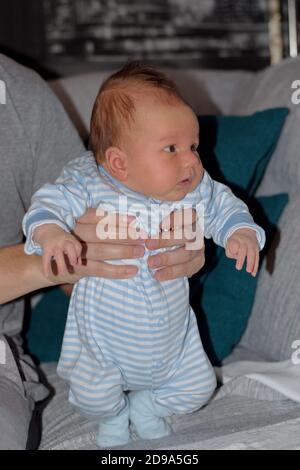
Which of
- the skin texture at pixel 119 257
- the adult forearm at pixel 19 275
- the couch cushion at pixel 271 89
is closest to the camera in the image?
the skin texture at pixel 119 257

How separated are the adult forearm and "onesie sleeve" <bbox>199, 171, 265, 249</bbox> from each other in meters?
0.27

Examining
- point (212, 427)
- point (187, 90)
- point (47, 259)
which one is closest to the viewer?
point (47, 259)

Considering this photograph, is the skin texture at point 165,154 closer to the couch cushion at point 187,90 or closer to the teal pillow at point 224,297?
the teal pillow at point 224,297

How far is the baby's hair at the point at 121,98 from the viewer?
1102mm

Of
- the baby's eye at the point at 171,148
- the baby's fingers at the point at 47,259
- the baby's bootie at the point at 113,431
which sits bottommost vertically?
the baby's bootie at the point at 113,431

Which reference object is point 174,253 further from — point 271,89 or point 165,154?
point 271,89

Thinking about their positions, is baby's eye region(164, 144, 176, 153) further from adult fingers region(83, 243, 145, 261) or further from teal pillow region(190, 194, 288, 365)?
teal pillow region(190, 194, 288, 365)

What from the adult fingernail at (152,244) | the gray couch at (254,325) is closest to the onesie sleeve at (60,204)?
the adult fingernail at (152,244)

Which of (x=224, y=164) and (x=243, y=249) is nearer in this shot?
(x=243, y=249)

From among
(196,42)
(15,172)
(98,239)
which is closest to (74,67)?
(196,42)

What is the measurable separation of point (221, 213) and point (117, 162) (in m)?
0.17

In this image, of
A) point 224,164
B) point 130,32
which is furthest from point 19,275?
point 130,32

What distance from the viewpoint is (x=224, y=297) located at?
150 cm

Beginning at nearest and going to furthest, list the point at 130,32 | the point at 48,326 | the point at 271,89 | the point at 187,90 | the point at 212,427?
the point at 212,427 < the point at 48,326 < the point at 271,89 < the point at 187,90 < the point at 130,32
